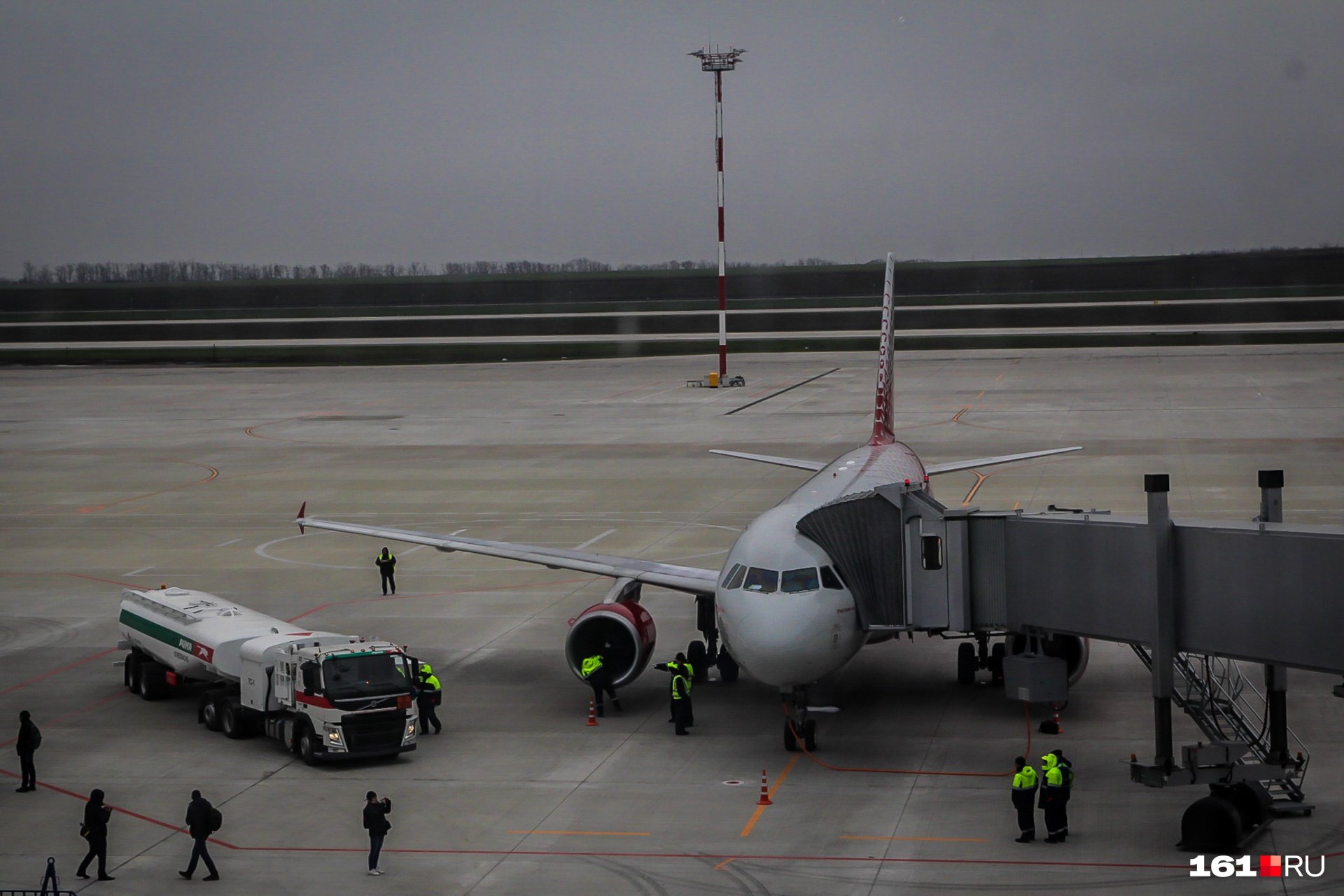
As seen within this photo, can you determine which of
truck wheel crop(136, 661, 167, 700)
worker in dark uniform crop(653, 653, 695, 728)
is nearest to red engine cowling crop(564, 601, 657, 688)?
worker in dark uniform crop(653, 653, 695, 728)

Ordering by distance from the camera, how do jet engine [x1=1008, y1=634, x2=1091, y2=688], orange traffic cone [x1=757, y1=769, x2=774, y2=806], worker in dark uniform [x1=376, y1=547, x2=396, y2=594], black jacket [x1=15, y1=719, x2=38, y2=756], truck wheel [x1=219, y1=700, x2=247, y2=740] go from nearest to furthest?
orange traffic cone [x1=757, y1=769, x2=774, y2=806]
black jacket [x1=15, y1=719, x2=38, y2=756]
truck wheel [x1=219, y1=700, x2=247, y2=740]
jet engine [x1=1008, y1=634, x2=1091, y2=688]
worker in dark uniform [x1=376, y1=547, x2=396, y2=594]

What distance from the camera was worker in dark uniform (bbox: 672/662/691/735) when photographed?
26312 mm

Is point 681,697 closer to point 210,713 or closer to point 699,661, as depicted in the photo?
point 699,661

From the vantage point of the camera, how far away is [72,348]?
554ft

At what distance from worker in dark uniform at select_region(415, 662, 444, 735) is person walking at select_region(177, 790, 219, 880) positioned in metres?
7.18

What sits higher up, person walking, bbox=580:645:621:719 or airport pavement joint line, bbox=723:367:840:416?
airport pavement joint line, bbox=723:367:840:416

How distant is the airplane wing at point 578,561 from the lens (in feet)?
94.6

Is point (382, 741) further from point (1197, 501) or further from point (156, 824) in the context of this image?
point (1197, 501)

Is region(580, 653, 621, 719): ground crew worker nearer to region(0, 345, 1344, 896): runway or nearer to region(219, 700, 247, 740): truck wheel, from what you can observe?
region(0, 345, 1344, 896): runway

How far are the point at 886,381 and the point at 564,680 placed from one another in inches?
500

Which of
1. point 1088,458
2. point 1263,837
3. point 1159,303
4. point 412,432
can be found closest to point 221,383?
point 412,432

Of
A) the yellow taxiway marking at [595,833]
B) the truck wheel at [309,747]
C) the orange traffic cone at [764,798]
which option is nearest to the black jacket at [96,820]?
the truck wheel at [309,747]

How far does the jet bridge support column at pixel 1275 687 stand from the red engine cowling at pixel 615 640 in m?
12.2

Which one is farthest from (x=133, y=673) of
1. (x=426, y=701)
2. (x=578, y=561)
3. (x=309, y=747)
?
(x=578, y=561)
